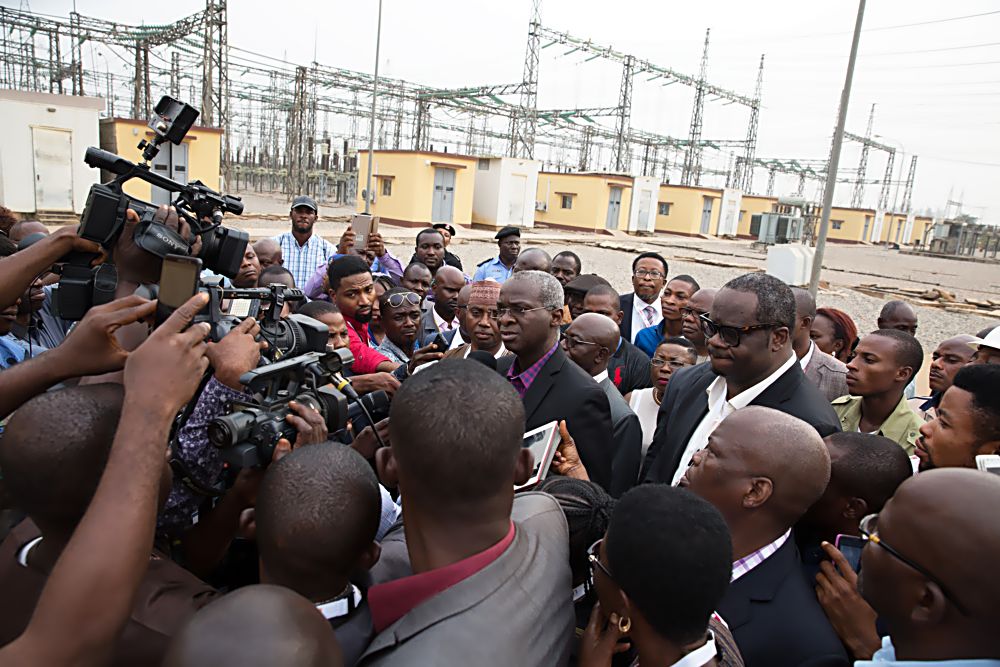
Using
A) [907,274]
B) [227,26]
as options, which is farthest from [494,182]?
[907,274]

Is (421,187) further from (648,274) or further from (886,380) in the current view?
(886,380)

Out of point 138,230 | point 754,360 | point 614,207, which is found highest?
point 614,207

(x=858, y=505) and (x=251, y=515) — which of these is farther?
(x=858, y=505)

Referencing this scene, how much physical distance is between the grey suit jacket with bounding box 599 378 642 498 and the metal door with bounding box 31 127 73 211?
68.9 feet

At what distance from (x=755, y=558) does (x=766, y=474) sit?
0.87 feet

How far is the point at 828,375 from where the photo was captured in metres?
4.30

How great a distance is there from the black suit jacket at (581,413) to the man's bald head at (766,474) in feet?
2.81

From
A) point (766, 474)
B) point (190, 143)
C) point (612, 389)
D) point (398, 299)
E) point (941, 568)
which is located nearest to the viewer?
point (941, 568)

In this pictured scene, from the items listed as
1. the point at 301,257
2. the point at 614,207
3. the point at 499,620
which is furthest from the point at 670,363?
the point at 614,207

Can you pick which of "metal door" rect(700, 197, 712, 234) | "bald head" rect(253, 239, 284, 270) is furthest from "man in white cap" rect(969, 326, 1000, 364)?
"metal door" rect(700, 197, 712, 234)

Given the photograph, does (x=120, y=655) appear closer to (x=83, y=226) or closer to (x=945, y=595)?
(x=83, y=226)

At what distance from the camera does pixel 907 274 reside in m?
27.4

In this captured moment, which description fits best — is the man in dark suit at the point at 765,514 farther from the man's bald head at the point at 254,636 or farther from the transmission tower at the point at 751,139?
the transmission tower at the point at 751,139

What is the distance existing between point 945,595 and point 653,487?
0.63 m
